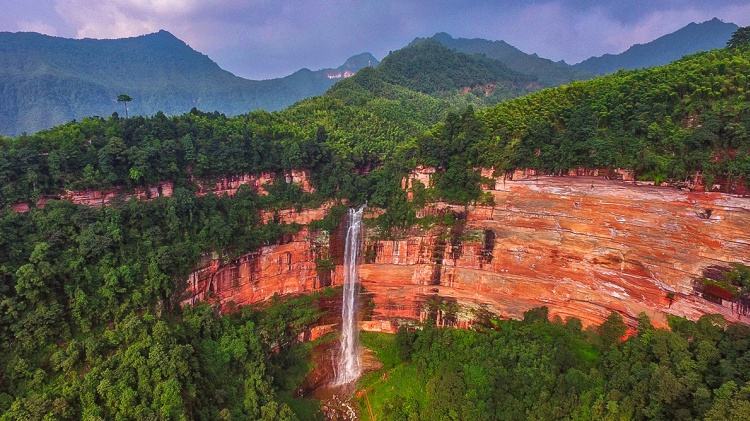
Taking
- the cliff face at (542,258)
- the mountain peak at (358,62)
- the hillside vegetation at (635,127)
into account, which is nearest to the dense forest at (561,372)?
the cliff face at (542,258)

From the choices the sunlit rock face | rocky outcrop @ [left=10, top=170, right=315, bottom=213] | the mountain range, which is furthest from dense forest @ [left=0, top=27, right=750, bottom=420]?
the mountain range

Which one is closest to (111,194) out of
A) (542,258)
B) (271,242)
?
(271,242)

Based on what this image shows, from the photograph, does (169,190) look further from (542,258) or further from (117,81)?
(117,81)

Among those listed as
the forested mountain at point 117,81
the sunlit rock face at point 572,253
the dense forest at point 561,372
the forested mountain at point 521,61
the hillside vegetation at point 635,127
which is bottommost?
the dense forest at point 561,372

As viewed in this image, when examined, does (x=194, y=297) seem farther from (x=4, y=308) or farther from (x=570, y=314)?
(x=570, y=314)

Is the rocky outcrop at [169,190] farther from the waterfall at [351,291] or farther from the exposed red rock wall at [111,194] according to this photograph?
the waterfall at [351,291]

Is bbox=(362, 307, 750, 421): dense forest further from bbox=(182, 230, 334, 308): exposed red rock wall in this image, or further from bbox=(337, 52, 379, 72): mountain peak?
bbox=(337, 52, 379, 72): mountain peak

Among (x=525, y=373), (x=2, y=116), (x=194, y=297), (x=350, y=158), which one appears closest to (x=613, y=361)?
(x=525, y=373)
